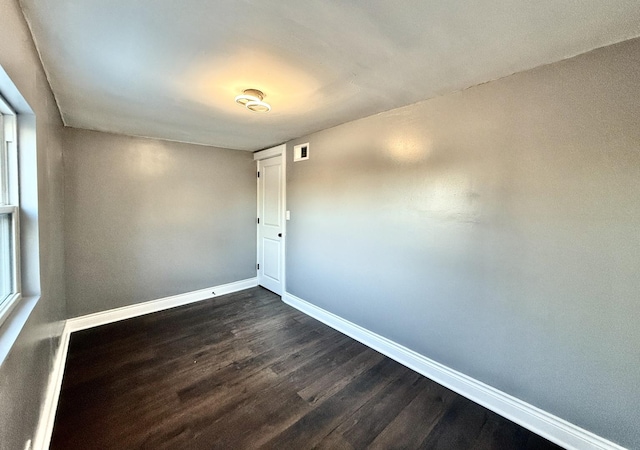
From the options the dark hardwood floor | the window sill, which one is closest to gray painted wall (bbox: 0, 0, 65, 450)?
the window sill

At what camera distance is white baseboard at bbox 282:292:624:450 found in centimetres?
150

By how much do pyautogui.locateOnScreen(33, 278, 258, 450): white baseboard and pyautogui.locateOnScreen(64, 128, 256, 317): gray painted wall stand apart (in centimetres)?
8

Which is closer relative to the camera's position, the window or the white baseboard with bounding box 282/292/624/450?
the window

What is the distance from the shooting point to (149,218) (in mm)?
3281

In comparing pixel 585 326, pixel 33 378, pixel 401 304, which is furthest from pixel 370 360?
pixel 33 378

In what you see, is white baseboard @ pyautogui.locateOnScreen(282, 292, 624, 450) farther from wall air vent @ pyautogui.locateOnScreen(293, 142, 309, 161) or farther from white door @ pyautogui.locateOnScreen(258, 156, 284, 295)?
wall air vent @ pyautogui.locateOnScreen(293, 142, 309, 161)

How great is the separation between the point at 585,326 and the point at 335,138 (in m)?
2.47

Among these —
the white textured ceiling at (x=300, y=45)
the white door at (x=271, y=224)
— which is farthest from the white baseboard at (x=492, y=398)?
the white textured ceiling at (x=300, y=45)

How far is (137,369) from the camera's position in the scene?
7.13 ft

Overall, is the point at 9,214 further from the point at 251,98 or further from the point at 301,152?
the point at 301,152

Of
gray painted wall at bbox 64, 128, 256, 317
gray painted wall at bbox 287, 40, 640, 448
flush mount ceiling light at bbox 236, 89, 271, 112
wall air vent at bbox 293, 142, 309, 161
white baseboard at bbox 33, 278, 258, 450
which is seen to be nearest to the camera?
gray painted wall at bbox 287, 40, 640, 448

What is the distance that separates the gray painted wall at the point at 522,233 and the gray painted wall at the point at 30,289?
7.45ft

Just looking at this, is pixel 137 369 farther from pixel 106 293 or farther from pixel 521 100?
pixel 521 100

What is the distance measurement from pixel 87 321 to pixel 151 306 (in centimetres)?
62
